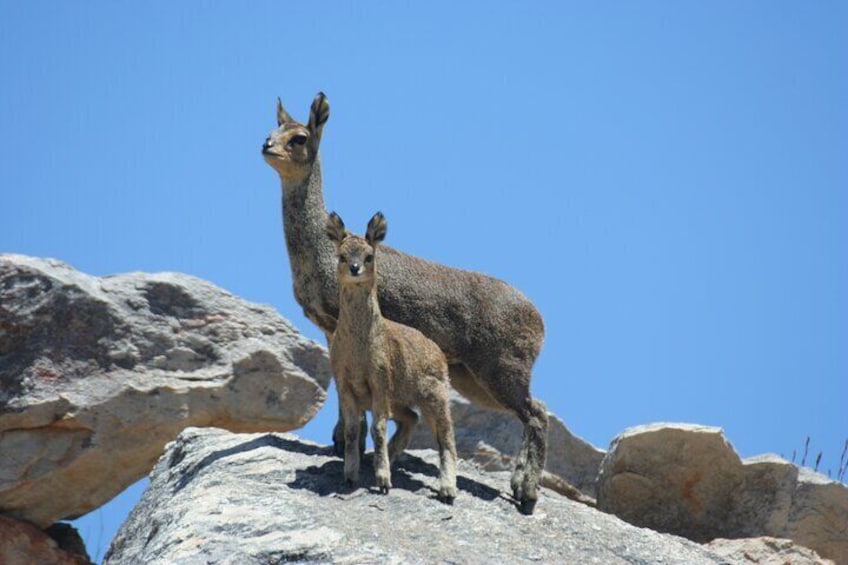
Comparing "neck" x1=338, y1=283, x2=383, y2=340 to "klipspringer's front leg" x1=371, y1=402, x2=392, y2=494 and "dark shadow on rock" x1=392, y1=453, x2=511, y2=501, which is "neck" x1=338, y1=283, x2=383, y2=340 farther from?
"dark shadow on rock" x1=392, y1=453, x2=511, y2=501

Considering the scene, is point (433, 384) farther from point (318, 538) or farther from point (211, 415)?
point (211, 415)

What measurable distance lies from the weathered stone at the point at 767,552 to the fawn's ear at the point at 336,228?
14.3 ft

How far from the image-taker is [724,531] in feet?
51.5

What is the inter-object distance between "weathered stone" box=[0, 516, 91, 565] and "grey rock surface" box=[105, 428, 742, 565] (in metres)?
3.14

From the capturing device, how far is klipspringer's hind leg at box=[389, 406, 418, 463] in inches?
510

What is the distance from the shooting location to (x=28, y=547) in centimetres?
1684

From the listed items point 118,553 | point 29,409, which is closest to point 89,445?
point 29,409

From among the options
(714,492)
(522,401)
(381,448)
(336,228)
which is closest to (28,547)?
(522,401)

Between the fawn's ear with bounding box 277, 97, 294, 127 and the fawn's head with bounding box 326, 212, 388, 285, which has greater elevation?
the fawn's ear with bounding box 277, 97, 294, 127

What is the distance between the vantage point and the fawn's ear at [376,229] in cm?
1246

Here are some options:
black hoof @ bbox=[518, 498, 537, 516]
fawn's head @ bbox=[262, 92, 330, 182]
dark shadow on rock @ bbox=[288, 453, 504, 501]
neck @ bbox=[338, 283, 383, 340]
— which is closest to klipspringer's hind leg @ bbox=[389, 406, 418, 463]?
dark shadow on rock @ bbox=[288, 453, 504, 501]

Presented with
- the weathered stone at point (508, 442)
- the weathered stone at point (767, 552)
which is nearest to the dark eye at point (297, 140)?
the weathered stone at point (508, 442)

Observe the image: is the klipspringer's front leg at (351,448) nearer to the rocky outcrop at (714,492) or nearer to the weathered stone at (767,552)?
the weathered stone at (767,552)

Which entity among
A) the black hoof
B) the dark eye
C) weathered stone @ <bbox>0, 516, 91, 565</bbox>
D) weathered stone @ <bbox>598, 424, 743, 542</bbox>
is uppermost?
the dark eye
